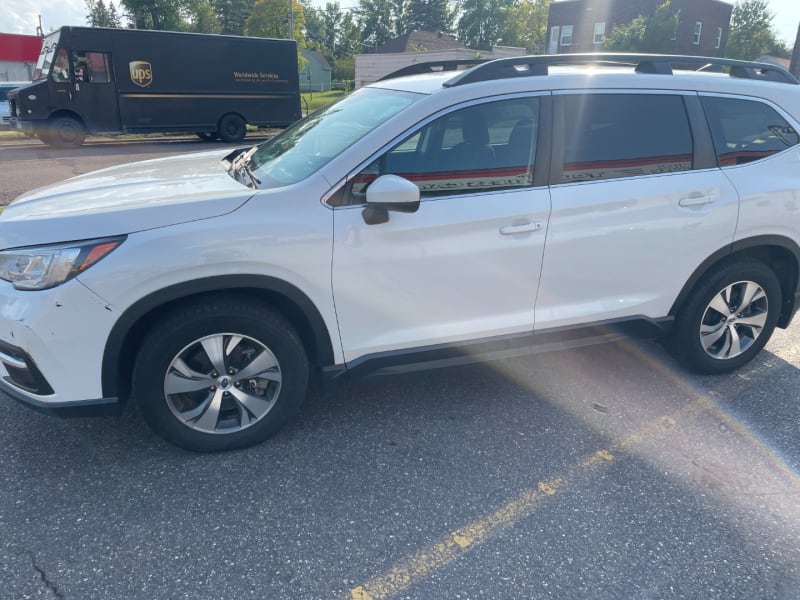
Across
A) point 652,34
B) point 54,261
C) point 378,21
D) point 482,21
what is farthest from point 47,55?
point 378,21

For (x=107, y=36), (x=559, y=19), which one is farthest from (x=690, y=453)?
(x=559, y=19)

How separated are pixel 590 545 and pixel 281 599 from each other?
1.26 meters

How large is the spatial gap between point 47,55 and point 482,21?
68706 millimetres

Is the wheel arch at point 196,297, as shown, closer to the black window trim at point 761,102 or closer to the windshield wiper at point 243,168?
the windshield wiper at point 243,168

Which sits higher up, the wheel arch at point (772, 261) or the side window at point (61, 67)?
the side window at point (61, 67)

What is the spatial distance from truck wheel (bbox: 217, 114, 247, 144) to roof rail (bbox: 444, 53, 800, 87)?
52.0 feet

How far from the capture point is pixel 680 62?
3826mm

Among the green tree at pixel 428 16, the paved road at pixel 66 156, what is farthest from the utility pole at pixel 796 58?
the green tree at pixel 428 16

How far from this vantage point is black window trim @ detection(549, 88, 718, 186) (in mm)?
3320

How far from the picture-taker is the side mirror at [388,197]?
283 centimetres

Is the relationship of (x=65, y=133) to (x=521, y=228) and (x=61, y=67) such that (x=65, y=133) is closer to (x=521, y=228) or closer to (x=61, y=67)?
(x=61, y=67)

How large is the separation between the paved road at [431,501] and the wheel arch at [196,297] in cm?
48

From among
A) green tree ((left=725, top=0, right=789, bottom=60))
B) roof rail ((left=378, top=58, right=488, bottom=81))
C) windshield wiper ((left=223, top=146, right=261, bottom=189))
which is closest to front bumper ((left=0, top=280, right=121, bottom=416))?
windshield wiper ((left=223, top=146, right=261, bottom=189))

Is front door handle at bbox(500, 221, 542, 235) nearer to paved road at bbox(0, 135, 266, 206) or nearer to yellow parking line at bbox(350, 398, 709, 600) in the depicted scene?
yellow parking line at bbox(350, 398, 709, 600)
